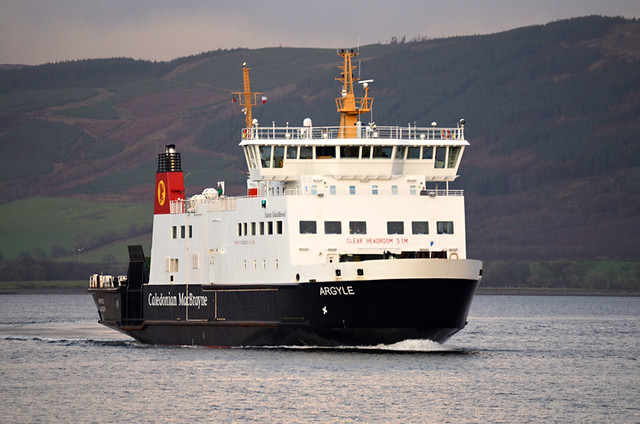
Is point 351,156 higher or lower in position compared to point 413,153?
lower

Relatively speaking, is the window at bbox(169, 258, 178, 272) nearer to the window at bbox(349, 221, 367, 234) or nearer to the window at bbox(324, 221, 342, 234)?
the window at bbox(324, 221, 342, 234)

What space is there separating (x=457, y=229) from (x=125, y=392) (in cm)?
1375

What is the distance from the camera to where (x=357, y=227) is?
137 feet

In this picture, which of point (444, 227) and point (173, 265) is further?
point (173, 265)

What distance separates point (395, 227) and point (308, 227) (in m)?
3.08

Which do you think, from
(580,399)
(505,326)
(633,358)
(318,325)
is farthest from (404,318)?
(505,326)

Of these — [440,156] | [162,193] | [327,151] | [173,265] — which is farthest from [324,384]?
[162,193]

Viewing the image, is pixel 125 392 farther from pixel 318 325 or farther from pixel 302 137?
pixel 302 137

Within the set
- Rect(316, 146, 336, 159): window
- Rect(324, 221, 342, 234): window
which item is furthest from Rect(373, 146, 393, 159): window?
Rect(324, 221, 342, 234): window

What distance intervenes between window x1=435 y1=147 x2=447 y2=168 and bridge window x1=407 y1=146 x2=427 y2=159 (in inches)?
30.8

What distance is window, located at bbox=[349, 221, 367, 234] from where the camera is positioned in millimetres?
41781

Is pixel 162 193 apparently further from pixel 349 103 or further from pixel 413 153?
pixel 413 153

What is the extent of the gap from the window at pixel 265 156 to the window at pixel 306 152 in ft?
Answer: 3.96

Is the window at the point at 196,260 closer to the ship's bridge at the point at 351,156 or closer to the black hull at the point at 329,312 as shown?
the black hull at the point at 329,312
